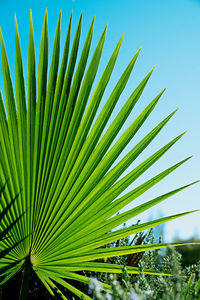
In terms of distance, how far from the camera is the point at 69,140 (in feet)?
4.88

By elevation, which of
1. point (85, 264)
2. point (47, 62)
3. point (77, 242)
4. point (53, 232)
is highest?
point (47, 62)

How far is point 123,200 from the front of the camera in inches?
58.8

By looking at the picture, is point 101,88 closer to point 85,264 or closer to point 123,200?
point 123,200

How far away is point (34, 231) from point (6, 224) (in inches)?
5.9

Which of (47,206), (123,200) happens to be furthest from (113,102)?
(47,206)

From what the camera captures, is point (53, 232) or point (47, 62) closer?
point (47, 62)

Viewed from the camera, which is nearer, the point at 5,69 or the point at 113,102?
the point at 5,69

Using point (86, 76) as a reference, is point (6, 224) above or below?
below

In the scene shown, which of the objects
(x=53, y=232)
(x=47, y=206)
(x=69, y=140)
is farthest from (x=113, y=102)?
(x=53, y=232)

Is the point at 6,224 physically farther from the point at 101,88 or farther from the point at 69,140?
the point at 101,88

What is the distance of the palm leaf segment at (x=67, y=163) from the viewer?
141 cm

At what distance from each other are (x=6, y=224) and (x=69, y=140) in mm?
553

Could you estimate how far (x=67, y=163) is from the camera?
149 centimetres

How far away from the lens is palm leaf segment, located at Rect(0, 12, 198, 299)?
141 centimetres
